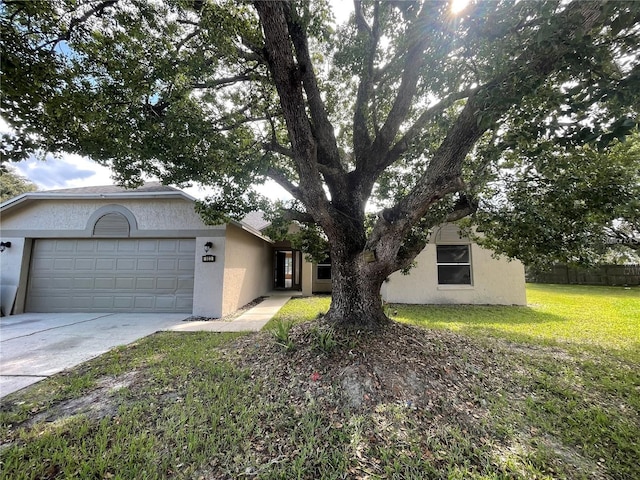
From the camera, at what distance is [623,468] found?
8.39 ft

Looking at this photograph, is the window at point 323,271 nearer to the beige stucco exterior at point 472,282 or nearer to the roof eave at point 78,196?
the beige stucco exterior at point 472,282

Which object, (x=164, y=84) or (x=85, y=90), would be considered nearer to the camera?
(x=85, y=90)

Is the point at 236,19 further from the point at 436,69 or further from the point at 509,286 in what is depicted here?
the point at 509,286

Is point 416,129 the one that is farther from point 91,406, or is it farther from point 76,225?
point 76,225

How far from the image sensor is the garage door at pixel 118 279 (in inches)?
356

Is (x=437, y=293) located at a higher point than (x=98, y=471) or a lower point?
higher

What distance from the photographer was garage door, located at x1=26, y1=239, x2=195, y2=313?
9.05 metres

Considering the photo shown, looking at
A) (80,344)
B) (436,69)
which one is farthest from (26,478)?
(436,69)

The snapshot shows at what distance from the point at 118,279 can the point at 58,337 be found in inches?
122

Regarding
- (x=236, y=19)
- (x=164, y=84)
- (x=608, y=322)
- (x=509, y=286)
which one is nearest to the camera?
(x=236, y=19)

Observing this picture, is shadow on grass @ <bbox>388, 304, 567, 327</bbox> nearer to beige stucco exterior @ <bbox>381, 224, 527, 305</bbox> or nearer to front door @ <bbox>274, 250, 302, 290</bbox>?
beige stucco exterior @ <bbox>381, 224, 527, 305</bbox>

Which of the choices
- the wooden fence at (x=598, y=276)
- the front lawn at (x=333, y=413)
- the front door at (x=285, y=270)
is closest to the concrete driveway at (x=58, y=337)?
the front lawn at (x=333, y=413)

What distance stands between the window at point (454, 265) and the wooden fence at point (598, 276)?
890 cm

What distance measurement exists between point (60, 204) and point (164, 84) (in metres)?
7.04
